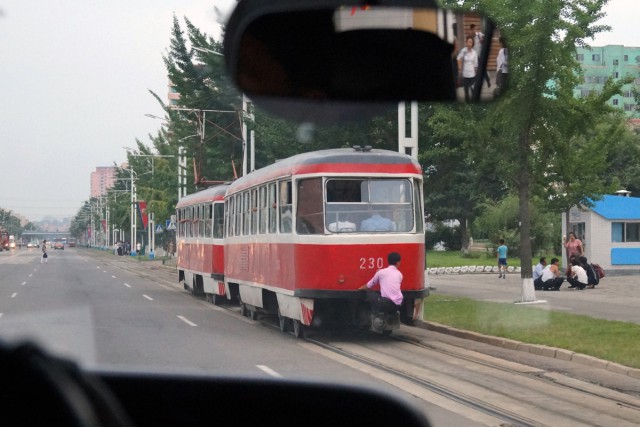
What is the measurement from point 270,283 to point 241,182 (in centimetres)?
416

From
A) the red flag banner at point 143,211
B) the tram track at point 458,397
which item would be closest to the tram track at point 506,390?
the tram track at point 458,397

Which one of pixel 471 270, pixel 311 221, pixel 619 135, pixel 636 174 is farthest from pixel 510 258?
pixel 311 221

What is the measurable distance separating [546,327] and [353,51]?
1519 cm

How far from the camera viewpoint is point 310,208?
16812 millimetres

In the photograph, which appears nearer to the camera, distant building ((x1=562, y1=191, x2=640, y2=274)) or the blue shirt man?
the blue shirt man

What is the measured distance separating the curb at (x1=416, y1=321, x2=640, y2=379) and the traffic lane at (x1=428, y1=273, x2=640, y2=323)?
3.52m

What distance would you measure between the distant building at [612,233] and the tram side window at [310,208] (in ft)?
79.7

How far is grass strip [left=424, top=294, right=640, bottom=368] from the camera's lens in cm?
1402

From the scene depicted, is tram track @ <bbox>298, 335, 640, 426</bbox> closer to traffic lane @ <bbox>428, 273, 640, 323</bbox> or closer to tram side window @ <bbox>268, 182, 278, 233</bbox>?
tram side window @ <bbox>268, 182, 278, 233</bbox>

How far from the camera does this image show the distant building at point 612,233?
3931 cm

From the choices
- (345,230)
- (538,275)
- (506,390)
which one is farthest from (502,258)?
(506,390)

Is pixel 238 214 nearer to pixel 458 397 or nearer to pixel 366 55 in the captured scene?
pixel 458 397

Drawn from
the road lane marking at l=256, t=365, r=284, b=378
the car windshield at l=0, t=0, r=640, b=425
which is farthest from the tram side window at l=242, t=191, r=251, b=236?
the road lane marking at l=256, t=365, r=284, b=378

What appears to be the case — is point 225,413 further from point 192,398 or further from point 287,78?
point 287,78
